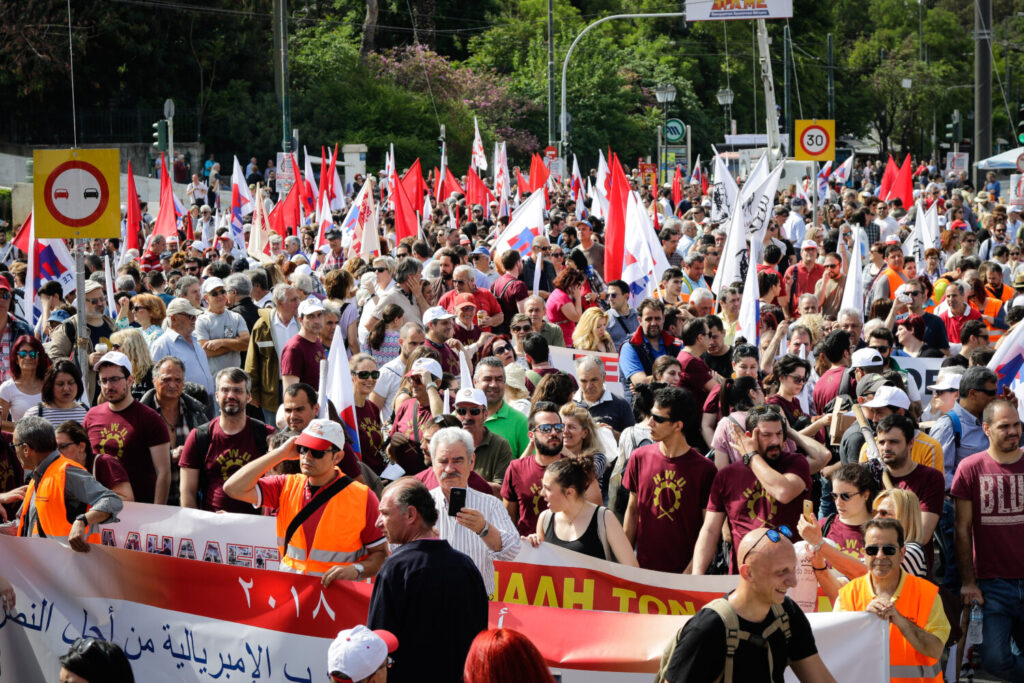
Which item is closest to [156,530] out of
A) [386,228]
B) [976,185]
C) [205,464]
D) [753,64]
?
[205,464]

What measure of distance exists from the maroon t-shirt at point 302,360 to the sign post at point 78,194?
1329 millimetres

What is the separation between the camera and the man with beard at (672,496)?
690 centimetres

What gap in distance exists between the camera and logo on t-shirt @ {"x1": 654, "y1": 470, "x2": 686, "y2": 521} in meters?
6.91

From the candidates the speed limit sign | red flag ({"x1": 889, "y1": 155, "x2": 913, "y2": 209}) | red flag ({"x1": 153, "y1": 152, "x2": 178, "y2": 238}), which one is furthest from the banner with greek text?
red flag ({"x1": 889, "y1": 155, "x2": 913, "y2": 209})

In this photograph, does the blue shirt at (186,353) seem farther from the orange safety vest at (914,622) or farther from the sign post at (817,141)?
the sign post at (817,141)

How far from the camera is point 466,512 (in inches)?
230

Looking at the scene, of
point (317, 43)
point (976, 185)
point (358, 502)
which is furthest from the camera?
point (317, 43)

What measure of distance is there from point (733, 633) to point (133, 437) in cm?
416

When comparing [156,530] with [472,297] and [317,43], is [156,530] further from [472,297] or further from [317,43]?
[317,43]

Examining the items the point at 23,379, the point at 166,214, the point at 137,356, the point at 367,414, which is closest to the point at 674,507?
the point at 367,414

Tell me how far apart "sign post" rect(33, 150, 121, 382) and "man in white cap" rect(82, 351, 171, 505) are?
1.91 m

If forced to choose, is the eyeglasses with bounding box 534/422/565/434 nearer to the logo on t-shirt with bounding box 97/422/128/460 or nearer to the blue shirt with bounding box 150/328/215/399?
the logo on t-shirt with bounding box 97/422/128/460

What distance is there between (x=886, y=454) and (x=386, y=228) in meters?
14.0

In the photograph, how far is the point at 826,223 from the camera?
24.2 meters
